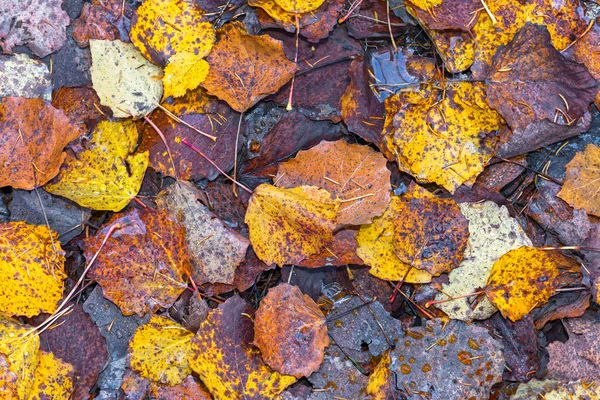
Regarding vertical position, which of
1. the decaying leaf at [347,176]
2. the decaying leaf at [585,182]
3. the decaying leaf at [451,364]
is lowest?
the decaying leaf at [451,364]

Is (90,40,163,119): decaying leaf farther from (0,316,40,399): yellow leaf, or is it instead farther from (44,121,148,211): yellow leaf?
(0,316,40,399): yellow leaf

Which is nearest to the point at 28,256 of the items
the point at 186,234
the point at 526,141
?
the point at 186,234

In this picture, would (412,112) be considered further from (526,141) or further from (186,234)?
(186,234)

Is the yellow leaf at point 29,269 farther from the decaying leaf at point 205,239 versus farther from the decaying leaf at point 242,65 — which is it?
the decaying leaf at point 242,65

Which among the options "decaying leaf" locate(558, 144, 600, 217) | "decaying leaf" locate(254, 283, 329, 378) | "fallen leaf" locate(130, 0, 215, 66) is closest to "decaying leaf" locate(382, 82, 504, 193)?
"decaying leaf" locate(558, 144, 600, 217)

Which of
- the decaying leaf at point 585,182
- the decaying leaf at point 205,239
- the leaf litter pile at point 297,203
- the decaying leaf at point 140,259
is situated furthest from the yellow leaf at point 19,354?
the decaying leaf at point 585,182
